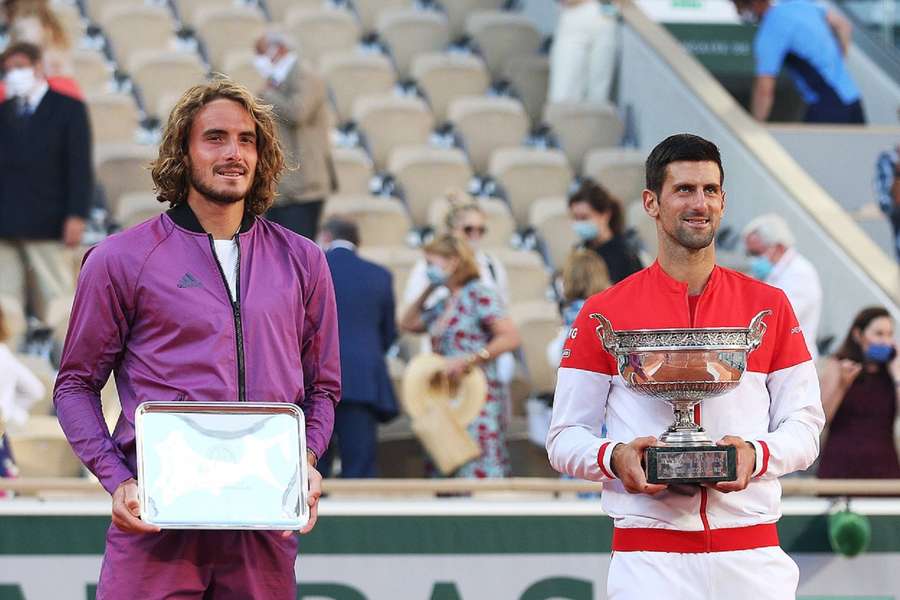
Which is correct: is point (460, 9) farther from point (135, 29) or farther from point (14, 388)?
point (14, 388)

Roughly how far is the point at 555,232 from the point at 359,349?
2803mm

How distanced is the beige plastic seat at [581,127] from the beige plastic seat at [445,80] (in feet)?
2.01

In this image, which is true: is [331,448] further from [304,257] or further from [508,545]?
[304,257]

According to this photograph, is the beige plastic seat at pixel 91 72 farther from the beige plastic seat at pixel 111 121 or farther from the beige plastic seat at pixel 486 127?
the beige plastic seat at pixel 486 127

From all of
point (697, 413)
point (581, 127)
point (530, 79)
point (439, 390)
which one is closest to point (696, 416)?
point (697, 413)

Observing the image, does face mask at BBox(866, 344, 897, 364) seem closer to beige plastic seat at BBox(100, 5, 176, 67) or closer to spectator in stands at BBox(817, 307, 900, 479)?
spectator in stands at BBox(817, 307, 900, 479)

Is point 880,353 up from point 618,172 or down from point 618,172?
down

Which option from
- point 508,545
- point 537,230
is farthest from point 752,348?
point 537,230

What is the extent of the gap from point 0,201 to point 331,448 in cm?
219

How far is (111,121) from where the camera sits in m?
10.9

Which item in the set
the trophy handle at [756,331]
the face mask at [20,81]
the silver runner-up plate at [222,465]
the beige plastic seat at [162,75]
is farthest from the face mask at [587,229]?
the silver runner-up plate at [222,465]

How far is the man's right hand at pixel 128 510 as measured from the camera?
12.1ft

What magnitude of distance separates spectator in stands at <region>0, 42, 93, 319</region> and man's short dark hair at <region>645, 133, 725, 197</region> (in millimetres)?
5344

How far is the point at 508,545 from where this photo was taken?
222 inches
